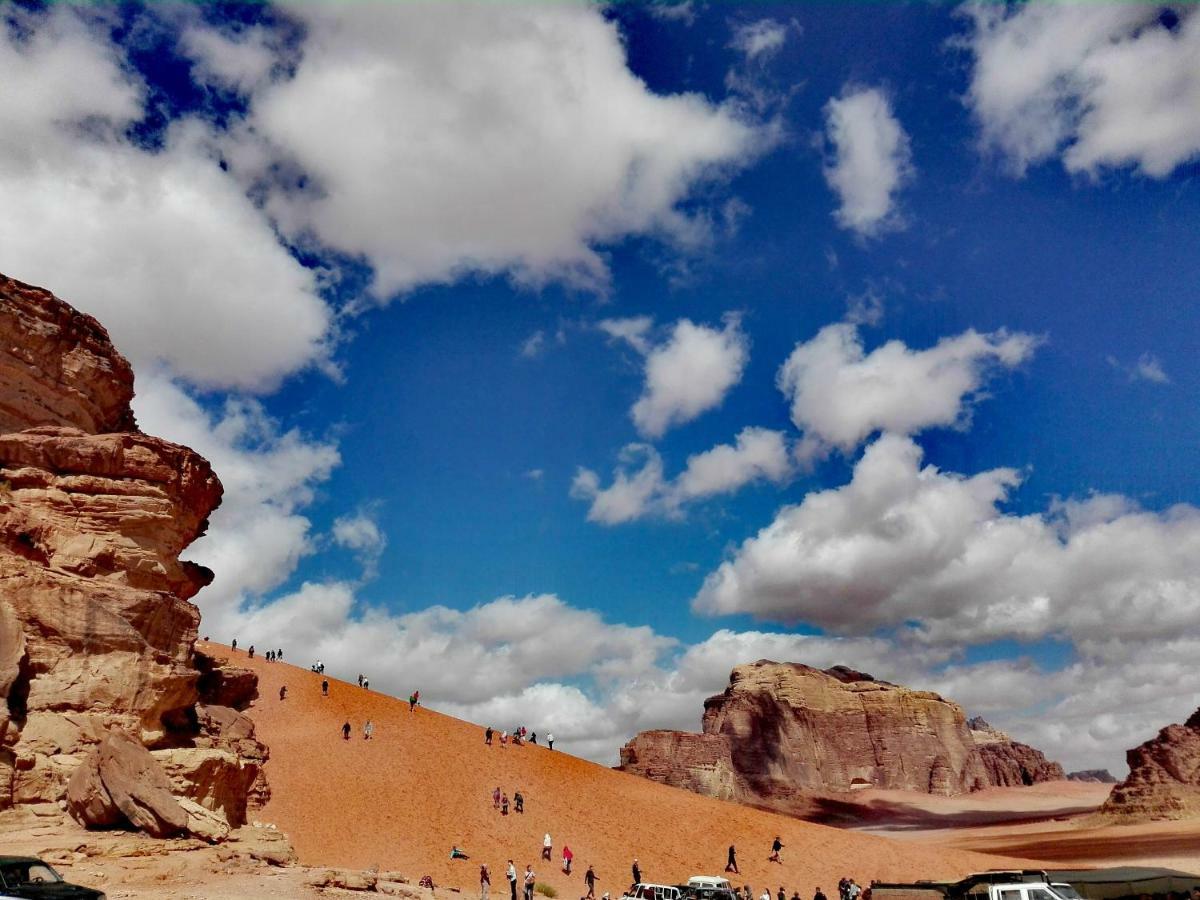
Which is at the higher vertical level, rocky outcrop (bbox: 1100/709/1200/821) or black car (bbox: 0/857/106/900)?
rocky outcrop (bbox: 1100/709/1200/821)

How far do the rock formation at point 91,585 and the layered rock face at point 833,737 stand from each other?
110637 mm

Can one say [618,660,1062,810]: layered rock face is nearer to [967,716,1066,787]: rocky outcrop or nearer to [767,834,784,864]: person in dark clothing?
[967,716,1066,787]: rocky outcrop

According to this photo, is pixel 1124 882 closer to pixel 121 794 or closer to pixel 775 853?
pixel 775 853

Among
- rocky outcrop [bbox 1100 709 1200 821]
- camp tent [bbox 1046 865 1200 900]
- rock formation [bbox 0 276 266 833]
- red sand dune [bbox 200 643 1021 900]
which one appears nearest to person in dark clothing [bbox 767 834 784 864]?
red sand dune [bbox 200 643 1021 900]

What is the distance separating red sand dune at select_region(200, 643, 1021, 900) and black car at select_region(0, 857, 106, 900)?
62.0 feet

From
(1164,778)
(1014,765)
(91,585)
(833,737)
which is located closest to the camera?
(91,585)

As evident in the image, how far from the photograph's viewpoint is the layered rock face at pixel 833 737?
459 ft

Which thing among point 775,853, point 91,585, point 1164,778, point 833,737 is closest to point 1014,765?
point 833,737

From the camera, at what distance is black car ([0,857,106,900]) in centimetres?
1060

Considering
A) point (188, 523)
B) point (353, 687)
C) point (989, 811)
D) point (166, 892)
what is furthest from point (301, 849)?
point (989, 811)

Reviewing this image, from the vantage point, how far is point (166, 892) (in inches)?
542

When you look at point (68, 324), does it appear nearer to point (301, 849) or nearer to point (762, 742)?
point (301, 849)

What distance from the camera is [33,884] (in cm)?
1095

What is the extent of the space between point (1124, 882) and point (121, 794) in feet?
77.6
